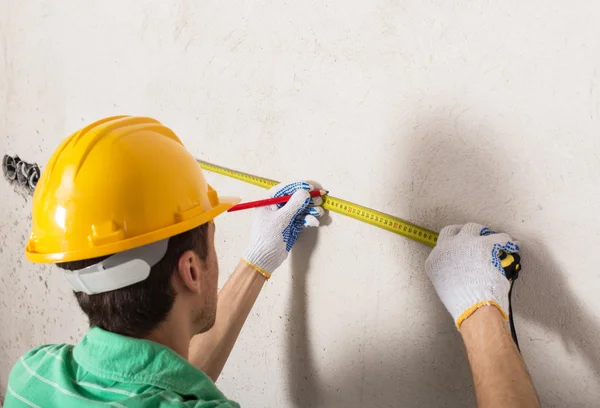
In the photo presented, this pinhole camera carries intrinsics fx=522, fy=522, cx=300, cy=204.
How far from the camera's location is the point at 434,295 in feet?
4.30

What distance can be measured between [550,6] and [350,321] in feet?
3.06

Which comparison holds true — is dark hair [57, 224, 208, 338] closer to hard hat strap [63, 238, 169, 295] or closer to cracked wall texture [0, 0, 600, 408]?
hard hat strap [63, 238, 169, 295]

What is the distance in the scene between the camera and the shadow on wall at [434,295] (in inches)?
45.1


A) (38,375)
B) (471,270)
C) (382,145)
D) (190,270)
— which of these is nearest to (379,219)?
(382,145)

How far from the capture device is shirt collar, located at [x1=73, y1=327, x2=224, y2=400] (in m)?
0.97

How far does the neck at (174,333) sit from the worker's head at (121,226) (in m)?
0.01

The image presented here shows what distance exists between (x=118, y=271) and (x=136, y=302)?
7cm

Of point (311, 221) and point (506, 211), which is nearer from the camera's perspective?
point (506, 211)

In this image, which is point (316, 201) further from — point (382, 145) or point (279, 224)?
point (382, 145)

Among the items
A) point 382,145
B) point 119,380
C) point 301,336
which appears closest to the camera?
point 119,380

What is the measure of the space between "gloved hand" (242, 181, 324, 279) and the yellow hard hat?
15.1 inches

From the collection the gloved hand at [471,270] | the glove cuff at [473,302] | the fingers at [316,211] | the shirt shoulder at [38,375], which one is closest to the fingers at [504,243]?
the gloved hand at [471,270]

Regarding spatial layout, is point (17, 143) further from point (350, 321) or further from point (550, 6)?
point (550, 6)

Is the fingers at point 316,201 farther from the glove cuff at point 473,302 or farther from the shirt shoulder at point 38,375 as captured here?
the shirt shoulder at point 38,375
